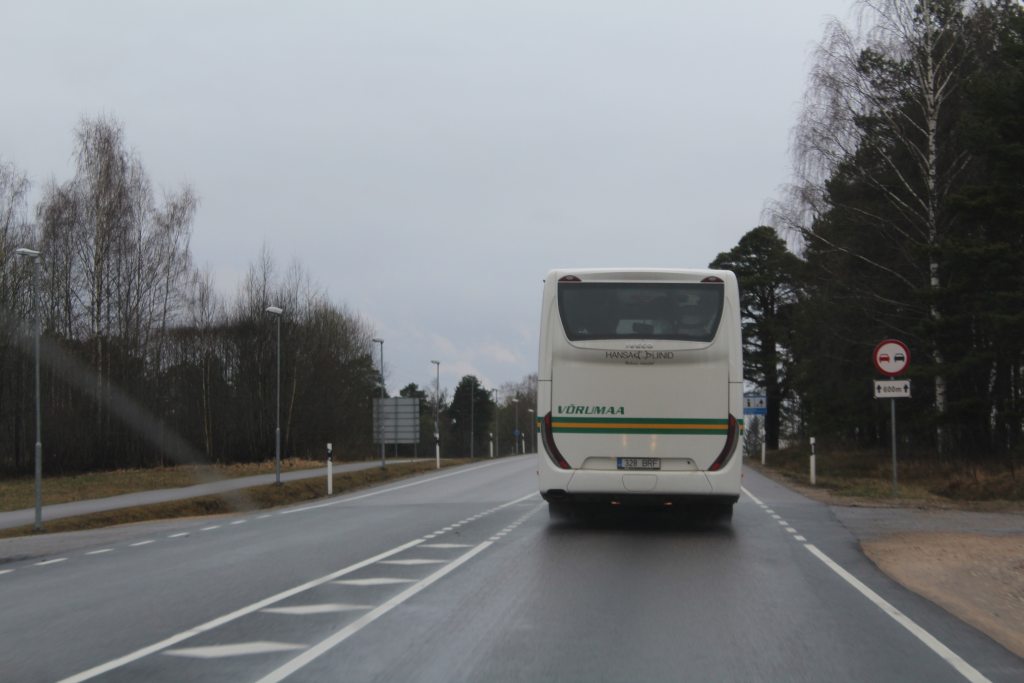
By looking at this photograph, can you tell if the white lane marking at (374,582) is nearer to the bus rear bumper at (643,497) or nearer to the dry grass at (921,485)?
the bus rear bumper at (643,497)

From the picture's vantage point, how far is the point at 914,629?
8156 millimetres

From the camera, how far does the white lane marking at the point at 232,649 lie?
7.18 m

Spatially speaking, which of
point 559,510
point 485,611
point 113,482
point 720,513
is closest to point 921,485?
point 720,513

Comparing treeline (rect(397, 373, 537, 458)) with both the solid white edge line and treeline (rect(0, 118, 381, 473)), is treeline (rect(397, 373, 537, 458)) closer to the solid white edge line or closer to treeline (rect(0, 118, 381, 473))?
treeline (rect(0, 118, 381, 473))

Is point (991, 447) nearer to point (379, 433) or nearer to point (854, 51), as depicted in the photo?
point (854, 51)

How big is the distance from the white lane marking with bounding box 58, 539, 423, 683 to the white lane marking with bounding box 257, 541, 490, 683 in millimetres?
994

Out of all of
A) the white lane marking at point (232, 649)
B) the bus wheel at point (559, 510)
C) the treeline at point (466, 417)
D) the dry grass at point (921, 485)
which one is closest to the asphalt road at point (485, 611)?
the white lane marking at point (232, 649)

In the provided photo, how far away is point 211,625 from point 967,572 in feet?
25.6

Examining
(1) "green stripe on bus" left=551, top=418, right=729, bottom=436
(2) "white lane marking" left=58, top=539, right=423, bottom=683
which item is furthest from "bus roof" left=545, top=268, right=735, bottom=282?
(2) "white lane marking" left=58, top=539, right=423, bottom=683

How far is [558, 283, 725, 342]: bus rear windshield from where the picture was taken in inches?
592

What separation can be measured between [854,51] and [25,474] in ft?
112

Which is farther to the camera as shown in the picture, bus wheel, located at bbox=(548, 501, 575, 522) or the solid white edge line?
the solid white edge line

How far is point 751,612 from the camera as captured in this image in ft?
29.0

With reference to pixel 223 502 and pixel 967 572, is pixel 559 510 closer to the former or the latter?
pixel 967 572
